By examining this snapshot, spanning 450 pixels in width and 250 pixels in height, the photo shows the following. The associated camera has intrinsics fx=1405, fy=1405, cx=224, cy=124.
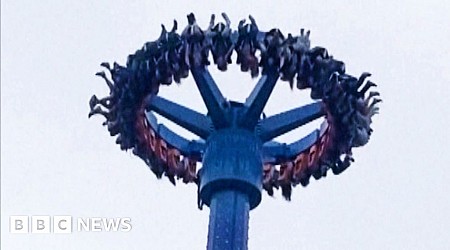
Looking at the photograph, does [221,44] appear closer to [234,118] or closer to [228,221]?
[234,118]

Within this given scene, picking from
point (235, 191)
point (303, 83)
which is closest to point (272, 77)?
point (303, 83)

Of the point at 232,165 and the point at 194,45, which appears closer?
the point at 194,45

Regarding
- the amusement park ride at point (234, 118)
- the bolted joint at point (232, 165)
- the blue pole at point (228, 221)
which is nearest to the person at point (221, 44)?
the amusement park ride at point (234, 118)

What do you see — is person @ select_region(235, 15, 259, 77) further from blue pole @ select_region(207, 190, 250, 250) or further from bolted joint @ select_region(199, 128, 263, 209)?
blue pole @ select_region(207, 190, 250, 250)

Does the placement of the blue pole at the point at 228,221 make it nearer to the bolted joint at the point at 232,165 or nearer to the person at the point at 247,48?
the bolted joint at the point at 232,165

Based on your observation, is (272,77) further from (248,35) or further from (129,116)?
(129,116)

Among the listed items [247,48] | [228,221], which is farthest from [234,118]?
[228,221]
